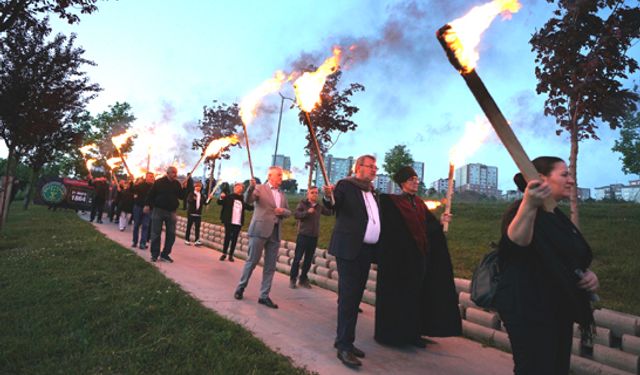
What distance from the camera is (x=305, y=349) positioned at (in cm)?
440

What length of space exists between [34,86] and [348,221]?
9.58 meters

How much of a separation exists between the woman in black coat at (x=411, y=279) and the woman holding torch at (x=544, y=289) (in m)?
2.38

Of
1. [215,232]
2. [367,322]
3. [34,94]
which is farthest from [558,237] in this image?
[215,232]

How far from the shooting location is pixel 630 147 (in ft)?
112

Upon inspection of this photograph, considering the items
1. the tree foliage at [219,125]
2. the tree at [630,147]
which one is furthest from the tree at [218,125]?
the tree at [630,147]

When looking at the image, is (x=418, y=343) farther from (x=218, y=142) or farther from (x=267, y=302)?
(x=218, y=142)

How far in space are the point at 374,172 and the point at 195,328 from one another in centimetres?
268

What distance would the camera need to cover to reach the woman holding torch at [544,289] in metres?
2.30

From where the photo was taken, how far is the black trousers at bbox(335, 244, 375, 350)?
4.19 metres

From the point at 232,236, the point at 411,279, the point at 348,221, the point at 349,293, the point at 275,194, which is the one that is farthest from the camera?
the point at 232,236

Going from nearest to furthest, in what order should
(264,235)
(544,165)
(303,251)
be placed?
(544,165) < (264,235) < (303,251)

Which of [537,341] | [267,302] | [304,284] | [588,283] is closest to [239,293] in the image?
[267,302]

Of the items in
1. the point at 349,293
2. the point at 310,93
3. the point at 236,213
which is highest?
the point at 310,93

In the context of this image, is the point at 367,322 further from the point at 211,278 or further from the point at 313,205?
the point at 211,278
